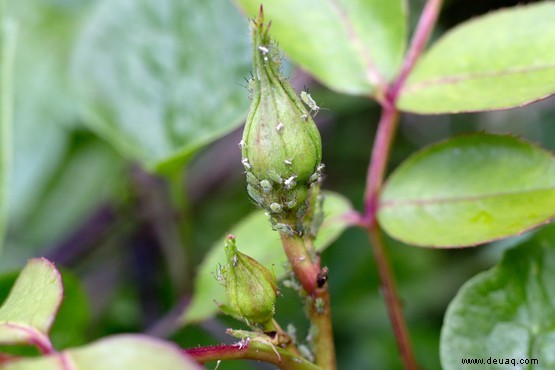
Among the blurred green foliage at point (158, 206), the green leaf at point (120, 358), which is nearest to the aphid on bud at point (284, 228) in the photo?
the green leaf at point (120, 358)

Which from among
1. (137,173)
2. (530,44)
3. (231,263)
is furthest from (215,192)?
(231,263)

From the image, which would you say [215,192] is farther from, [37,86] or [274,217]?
[274,217]

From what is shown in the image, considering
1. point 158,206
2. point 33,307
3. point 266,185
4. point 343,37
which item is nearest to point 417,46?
point 343,37

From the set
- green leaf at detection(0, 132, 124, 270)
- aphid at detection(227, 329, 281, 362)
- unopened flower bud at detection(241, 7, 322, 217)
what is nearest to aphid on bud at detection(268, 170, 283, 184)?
unopened flower bud at detection(241, 7, 322, 217)

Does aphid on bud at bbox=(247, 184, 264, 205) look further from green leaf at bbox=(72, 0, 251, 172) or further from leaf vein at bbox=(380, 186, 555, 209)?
green leaf at bbox=(72, 0, 251, 172)

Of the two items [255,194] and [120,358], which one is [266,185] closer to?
[255,194]

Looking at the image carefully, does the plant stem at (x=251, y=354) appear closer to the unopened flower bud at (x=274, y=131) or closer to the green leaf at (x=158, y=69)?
the unopened flower bud at (x=274, y=131)

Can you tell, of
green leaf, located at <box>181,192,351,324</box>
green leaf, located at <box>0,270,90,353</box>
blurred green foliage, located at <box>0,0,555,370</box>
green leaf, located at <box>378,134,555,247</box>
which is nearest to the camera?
green leaf, located at <box>378,134,555,247</box>
